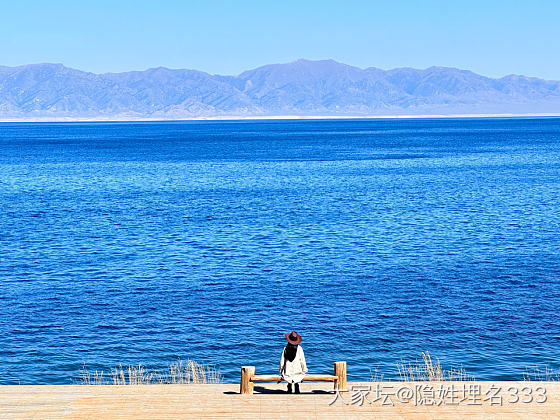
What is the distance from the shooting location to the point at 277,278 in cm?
4259

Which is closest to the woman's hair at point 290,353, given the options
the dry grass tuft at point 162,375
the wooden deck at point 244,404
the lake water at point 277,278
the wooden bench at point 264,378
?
the wooden bench at point 264,378

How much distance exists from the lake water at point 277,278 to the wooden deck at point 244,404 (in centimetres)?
928

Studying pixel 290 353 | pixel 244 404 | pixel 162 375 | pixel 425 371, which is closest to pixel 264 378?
pixel 290 353

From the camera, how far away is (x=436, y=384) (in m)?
19.0

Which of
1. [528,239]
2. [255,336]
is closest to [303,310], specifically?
[255,336]

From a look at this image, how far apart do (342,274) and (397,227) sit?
58.2 ft

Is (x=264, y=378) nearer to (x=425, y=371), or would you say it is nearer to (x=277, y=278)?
(x=425, y=371)

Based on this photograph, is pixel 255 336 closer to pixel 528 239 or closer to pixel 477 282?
pixel 477 282

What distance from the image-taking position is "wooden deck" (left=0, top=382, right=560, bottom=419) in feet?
55.9

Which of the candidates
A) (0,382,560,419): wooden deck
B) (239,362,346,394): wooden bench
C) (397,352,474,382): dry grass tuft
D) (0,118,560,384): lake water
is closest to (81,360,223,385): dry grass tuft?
(0,118,560,384): lake water

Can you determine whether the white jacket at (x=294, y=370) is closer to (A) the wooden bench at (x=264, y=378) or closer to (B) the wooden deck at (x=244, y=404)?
(A) the wooden bench at (x=264, y=378)

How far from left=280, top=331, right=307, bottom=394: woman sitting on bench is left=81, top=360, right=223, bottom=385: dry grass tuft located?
23.8 feet

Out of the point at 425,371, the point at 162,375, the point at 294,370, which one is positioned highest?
the point at 294,370

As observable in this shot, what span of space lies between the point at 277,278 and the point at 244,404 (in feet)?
81.3
